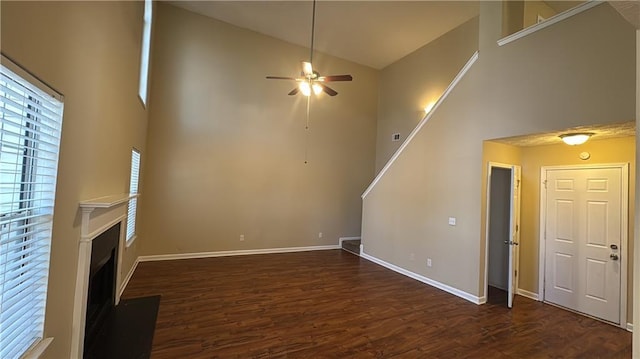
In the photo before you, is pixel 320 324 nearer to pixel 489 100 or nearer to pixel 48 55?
pixel 48 55

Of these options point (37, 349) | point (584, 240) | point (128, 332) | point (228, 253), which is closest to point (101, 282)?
point (128, 332)

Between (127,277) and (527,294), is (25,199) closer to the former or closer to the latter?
(127,277)

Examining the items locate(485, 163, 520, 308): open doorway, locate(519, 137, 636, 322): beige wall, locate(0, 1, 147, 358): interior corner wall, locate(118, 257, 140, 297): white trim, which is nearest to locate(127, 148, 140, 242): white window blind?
locate(118, 257, 140, 297): white trim

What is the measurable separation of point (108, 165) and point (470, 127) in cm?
465

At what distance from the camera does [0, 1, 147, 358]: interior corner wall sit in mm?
1281

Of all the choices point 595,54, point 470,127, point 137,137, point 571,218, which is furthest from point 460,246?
point 137,137

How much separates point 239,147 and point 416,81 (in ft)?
15.1

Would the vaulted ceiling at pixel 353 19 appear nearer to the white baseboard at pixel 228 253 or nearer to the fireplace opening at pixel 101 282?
the fireplace opening at pixel 101 282

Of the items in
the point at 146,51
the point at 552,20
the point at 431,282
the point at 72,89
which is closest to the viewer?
the point at 72,89

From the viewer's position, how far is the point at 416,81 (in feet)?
22.6

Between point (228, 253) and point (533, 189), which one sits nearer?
point (533, 189)

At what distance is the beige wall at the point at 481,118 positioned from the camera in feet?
9.29

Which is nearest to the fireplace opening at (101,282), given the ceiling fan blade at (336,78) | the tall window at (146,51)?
the tall window at (146,51)

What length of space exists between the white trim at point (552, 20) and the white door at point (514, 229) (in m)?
1.82
